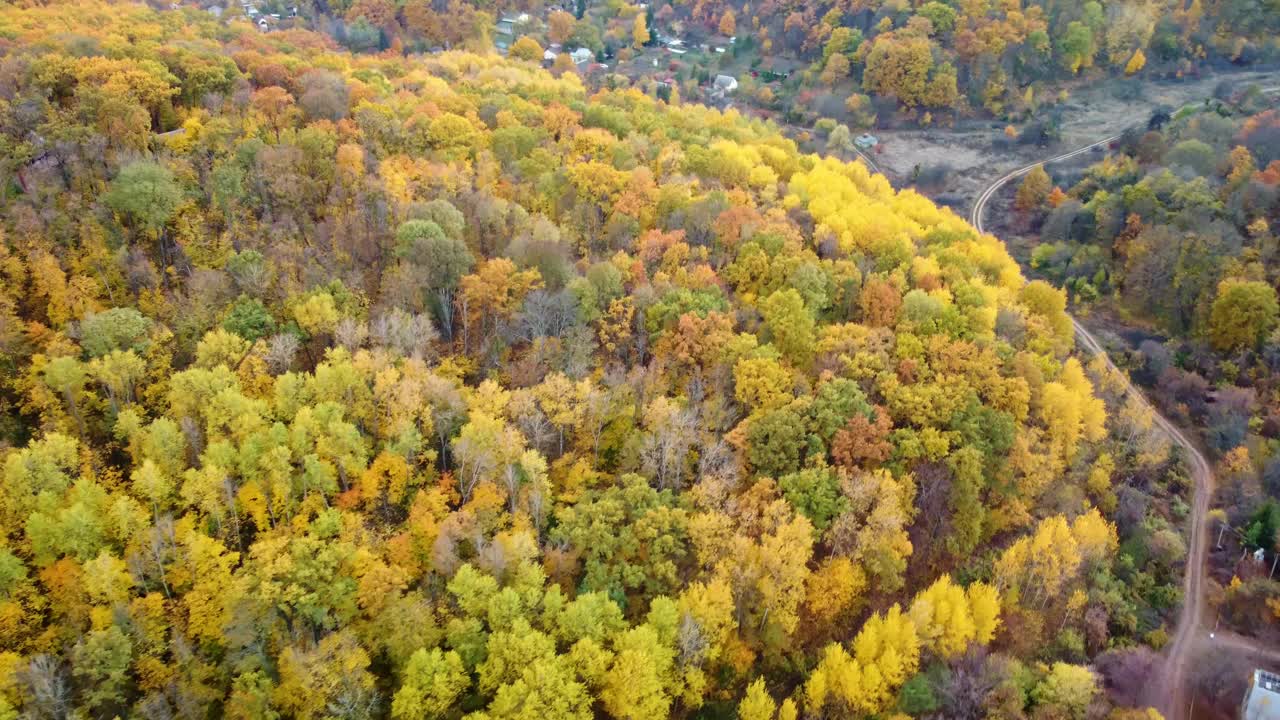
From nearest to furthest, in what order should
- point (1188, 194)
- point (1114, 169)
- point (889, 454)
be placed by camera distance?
1. point (889, 454)
2. point (1188, 194)
3. point (1114, 169)

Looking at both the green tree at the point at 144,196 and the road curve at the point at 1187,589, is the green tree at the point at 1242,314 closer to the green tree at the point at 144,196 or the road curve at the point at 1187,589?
the road curve at the point at 1187,589

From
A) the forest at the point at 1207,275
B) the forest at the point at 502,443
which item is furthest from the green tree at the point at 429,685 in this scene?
the forest at the point at 1207,275

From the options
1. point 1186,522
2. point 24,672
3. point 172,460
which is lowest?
point 1186,522

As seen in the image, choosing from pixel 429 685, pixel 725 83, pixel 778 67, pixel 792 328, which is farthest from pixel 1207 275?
pixel 778 67

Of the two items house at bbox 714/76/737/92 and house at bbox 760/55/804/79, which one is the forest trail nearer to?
house at bbox 714/76/737/92

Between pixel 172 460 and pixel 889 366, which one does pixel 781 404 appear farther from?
pixel 172 460

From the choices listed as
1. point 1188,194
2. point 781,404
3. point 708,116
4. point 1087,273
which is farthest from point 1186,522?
point 708,116
